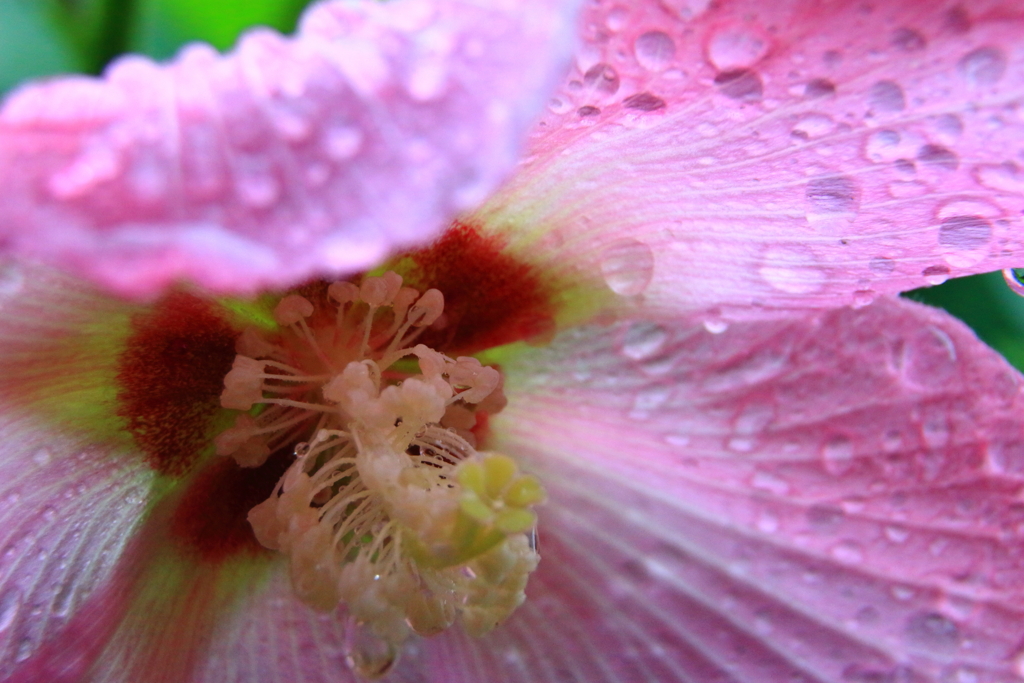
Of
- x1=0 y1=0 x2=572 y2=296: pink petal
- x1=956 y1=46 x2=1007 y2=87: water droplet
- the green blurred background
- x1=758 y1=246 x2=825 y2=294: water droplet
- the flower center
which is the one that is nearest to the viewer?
x1=0 y1=0 x2=572 y2=296: pink petal

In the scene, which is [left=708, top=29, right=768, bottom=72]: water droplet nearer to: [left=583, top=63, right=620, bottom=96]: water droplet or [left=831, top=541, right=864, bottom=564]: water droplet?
[left=583, top=63, right=620, bottom=96]: water droplet

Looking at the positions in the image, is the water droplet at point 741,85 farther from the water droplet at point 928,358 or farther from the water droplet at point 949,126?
the water droplet at point 928,358

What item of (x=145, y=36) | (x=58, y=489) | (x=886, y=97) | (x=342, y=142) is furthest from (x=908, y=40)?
(x=145, y=36)

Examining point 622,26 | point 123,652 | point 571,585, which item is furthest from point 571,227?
point 123,652

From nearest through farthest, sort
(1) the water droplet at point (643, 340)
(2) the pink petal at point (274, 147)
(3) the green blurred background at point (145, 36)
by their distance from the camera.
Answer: (2) the pink petal at point (274, 147), (1) the water droplet at point (643, 340), (3) the green blurred background at point (145, 36)

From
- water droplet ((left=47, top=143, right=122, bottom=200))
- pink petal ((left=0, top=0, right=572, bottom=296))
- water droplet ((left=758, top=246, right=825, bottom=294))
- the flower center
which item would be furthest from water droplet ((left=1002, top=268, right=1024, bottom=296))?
water droplet ((left=47, top=143, right=122, bottom=200))

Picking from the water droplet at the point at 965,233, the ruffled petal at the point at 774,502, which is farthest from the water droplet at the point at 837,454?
the water droplet at the point at 965,233
